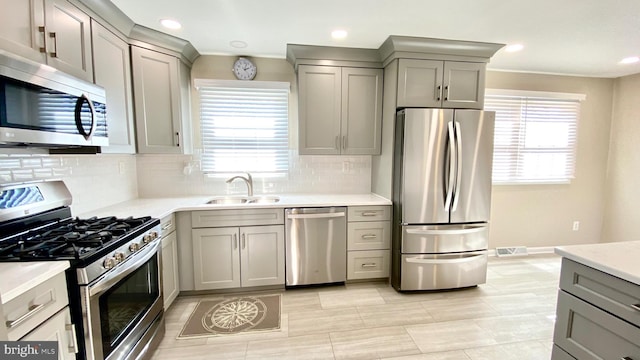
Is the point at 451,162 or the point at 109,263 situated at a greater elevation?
the point at 451,162

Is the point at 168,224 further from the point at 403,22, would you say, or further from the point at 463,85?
the point at 463,85

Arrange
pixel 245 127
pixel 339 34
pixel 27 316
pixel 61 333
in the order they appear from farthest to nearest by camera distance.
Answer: pixel 245 127
pixel 339 34
pixel 61 333
pixel 27 316

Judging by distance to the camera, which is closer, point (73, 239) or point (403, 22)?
point (73, 239)

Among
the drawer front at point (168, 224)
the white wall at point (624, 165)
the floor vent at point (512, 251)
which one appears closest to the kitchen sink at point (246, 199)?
the drawer front at point (168, 224)

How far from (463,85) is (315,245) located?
7.32 feet

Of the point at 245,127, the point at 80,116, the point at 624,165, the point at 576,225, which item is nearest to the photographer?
the point at 80,116

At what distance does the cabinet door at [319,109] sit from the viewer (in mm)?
2844

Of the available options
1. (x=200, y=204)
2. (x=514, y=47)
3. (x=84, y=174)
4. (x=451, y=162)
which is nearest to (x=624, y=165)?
(x=514, y=47)

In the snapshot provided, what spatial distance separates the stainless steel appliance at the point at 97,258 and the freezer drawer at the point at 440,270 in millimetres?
2193

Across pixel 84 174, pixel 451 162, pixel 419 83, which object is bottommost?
pixel 84 174

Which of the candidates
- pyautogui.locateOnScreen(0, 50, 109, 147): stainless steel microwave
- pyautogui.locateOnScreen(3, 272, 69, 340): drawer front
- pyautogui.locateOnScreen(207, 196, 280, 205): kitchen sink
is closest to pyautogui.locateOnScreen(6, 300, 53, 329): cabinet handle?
pyautogui.locateOnScreen(3, 272, 69, 340): drawer front

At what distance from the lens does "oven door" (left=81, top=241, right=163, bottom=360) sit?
1.29m

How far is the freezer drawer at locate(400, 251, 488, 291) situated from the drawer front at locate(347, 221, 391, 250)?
288 millimetres

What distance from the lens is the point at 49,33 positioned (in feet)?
4.98
